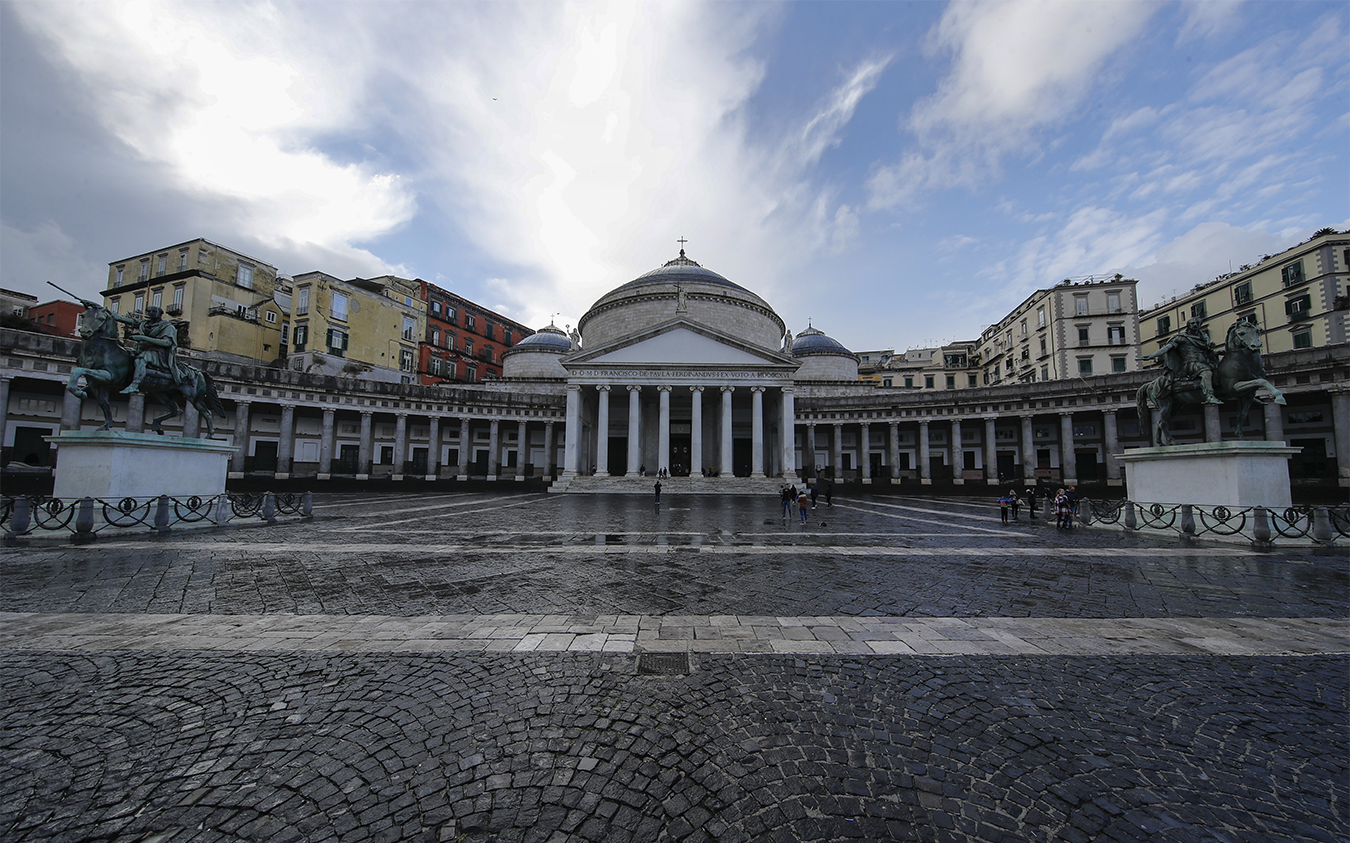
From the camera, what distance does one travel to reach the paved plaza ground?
234cm

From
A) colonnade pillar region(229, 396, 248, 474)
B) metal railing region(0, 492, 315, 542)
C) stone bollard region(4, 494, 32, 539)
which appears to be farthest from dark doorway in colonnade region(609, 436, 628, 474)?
stone bollard region(4, 494, 32, 539)

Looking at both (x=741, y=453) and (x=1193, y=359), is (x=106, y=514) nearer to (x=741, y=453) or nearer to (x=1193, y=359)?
(x=1193, y=359)

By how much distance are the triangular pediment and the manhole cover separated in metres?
30.5

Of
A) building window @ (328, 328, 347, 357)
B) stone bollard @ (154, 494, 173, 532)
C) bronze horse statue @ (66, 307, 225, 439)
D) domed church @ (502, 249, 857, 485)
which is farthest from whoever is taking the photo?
building window @ (328, 328, 347, 357)

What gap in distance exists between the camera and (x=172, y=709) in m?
3.28

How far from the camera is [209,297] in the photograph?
36.4 metres

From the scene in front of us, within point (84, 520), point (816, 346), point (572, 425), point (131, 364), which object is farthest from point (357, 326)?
point (816, 346)

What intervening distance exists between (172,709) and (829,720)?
14.1ft

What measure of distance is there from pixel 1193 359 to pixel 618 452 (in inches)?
1292

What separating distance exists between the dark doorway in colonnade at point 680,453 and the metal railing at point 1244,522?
2783cm

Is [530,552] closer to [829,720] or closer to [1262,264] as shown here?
[829,720]

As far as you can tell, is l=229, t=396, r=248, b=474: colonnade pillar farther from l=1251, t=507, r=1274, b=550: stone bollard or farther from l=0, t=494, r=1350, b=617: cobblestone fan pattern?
l=1251, t=507, r=1274, b=550: stone bollard

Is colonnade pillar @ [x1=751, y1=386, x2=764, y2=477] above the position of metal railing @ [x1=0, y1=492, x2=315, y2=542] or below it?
above

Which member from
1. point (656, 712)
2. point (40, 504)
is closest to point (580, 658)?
point (656, 712)
